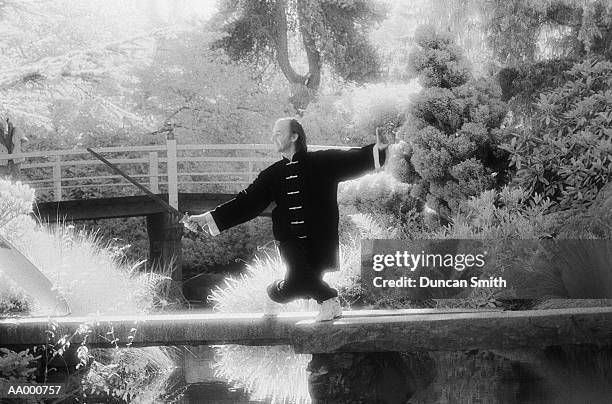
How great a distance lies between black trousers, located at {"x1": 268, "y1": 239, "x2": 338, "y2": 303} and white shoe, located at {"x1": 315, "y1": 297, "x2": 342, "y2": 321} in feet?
0.26

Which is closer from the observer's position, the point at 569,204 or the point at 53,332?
the point at 53,332

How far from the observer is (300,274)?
404cm

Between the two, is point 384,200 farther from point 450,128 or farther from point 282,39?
point 282,39

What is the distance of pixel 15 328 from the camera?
4.45 meters

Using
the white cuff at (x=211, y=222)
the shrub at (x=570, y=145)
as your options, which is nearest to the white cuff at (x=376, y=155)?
the white cuff at (x=211, y=222)

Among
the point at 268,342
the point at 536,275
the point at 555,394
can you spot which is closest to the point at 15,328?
the point at 268,342

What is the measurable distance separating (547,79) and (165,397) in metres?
5.07

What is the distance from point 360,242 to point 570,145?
1.80 m

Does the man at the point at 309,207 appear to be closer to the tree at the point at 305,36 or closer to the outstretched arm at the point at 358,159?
the outstretched arm at the point at 358,159

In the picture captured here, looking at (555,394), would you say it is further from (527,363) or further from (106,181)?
(106,181)

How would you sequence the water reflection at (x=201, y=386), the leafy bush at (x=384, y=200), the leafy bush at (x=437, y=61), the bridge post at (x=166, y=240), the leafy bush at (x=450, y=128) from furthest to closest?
the bridge post at (x=166, y=240) < the leafy bush at (x=384, y=200) < the leafy bush at (x=437, y=61) < the leafy bush at (x=450, y=128) < the water reflection at (x=201, y=386)

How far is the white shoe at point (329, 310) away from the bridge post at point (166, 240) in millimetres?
6172

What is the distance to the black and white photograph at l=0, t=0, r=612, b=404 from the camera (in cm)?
414

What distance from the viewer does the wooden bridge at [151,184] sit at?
34.1ft
